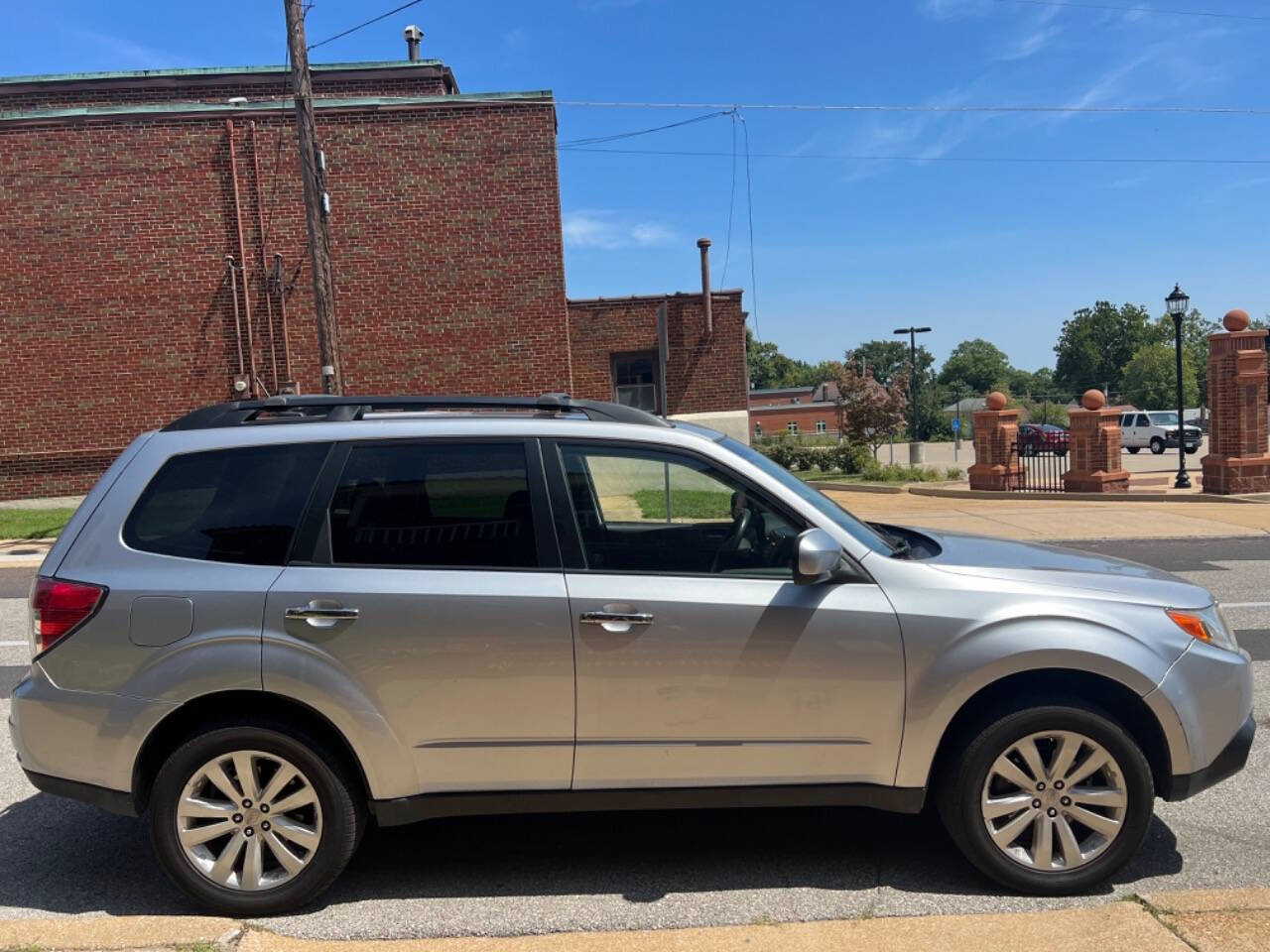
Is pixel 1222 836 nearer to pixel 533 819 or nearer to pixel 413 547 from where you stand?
pixel 533 819

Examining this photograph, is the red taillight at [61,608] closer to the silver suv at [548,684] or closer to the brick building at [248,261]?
the silver suv at [548,684]

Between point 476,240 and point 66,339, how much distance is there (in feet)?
26.0

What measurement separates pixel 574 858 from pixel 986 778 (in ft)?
5.31

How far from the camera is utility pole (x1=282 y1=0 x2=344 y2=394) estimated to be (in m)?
14.1

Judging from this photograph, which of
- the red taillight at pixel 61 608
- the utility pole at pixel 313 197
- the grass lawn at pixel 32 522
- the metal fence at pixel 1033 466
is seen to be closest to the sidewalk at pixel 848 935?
the red taillight at pixel 61 608

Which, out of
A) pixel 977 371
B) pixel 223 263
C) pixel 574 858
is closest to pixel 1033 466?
pixel 223 263

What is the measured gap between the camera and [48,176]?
18.3 meters

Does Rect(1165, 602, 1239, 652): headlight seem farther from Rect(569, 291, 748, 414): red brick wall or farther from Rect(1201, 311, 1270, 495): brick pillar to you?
Rect(569, 291, 748, 414): red brick wall

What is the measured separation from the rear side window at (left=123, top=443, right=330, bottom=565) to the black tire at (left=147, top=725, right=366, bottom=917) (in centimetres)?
62

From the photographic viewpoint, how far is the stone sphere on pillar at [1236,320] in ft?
58.6

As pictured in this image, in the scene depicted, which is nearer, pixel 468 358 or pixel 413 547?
pixel 413 547

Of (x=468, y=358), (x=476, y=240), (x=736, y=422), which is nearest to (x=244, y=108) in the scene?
(x=476, y=240)

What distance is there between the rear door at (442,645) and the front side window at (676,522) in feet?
0.81

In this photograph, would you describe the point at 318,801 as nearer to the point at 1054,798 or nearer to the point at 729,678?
the point at 729,678
